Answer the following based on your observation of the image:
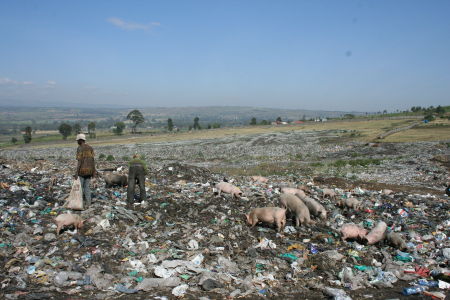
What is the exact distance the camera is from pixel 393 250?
23.9 feet

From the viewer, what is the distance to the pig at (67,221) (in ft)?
22.6

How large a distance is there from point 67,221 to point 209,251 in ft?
10.0

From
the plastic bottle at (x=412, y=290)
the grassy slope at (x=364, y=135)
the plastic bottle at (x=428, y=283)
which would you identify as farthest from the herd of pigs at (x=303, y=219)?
the grassy slope at (x=364, y=135)

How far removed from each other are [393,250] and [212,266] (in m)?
4.08

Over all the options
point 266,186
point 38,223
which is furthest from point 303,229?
point 38,223

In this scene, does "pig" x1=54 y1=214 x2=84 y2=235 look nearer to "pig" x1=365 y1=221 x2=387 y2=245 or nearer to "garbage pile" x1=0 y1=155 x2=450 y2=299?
"garbage pile" x1=0 y1=155 x2=450 y2=299

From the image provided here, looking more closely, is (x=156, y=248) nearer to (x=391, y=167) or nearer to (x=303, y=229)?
(x=303, y=229)

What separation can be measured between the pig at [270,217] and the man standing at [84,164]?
13.5ft

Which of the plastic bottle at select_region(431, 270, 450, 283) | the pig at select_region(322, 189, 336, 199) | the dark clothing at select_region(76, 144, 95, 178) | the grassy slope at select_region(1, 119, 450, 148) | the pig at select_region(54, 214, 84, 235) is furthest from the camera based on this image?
the grassy slope at select_region(1, 119, 450, 148)

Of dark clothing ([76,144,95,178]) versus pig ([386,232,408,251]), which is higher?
dark clothing ([76,144,95,178])

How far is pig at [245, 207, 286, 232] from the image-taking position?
7867 millimetres

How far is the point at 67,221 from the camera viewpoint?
698cm

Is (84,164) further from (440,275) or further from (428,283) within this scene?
(440,275)

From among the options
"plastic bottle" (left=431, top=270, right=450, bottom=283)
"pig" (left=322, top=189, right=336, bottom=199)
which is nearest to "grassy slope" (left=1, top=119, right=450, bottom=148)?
"pig" (left=322, top=189, right=336, bottom=199)
